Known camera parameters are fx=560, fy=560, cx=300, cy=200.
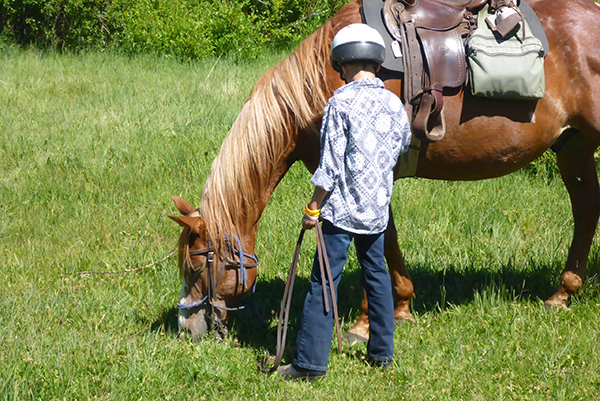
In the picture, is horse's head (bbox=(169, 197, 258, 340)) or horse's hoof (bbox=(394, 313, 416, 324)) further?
horse's hoof (bbox=(394, 313, 416, 324))

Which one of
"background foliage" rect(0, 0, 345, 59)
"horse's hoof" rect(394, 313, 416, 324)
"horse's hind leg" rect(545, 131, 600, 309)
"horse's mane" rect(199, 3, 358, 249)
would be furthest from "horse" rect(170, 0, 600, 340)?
"background foliage" rect(0, 0, 345, 59)

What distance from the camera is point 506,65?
10.2 ft

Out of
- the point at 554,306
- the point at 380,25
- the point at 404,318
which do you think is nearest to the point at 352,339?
the point at 404,318

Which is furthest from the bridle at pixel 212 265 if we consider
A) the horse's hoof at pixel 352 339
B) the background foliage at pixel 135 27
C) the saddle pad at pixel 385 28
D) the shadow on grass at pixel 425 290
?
the background foliage at pixel 135 27

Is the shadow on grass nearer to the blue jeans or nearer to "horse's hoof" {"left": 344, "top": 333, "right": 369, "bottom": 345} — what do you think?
"horse's hoof" {"left": 344, "top": 333, "right": 369, "bottom": 345}

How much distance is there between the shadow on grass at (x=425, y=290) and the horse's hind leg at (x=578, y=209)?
0.69 ft

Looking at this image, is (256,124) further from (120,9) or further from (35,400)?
(120,9)

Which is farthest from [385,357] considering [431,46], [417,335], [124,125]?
[124,125]

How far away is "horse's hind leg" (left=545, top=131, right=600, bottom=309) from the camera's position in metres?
3.90

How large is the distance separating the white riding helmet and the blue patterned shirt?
0.39 ft

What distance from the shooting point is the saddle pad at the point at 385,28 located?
308 cm

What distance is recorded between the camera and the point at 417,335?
359 centimetres

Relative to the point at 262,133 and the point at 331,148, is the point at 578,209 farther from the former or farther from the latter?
the point at 262,133

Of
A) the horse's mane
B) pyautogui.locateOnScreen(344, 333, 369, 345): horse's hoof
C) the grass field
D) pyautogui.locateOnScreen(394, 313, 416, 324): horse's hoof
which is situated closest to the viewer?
the grass field
